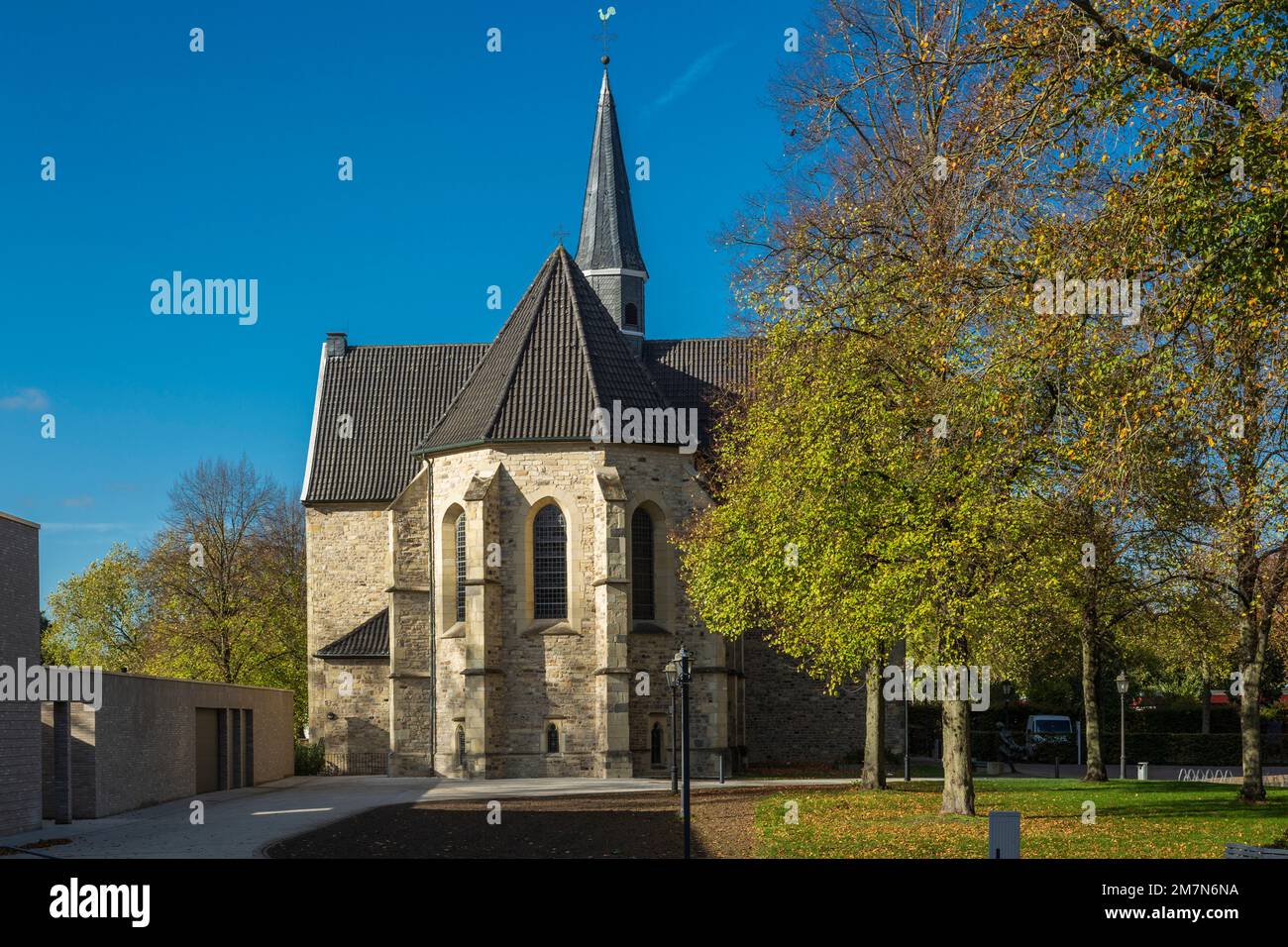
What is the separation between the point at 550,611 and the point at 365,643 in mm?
8874

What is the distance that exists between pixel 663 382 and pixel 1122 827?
30368 mm

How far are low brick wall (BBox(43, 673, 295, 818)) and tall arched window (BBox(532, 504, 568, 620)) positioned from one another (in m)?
8.10

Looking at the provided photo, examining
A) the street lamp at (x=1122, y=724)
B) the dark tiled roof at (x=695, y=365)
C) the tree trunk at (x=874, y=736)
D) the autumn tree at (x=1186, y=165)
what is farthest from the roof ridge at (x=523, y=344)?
the autumn tree at (x=1186, y=165)

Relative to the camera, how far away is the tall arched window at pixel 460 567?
40188 millimetres

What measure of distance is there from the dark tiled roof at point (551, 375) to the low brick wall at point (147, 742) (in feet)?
30.9

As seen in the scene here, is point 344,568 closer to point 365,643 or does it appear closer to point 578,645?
point 365,643

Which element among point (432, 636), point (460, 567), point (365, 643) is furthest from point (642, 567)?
point (365, 643)

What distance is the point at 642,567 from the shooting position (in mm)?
39156

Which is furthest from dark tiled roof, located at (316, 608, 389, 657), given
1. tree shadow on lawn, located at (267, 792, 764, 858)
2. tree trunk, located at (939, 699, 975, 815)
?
tree trunk, located at (939, 699, 975, 815)

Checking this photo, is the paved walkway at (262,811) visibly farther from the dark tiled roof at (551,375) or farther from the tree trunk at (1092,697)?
the dark tiled roof at (551,375)

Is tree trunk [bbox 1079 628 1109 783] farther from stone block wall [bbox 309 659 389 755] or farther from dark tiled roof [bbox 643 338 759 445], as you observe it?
stone block wall [bbox 309 659 389 755]

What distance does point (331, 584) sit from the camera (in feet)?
159
